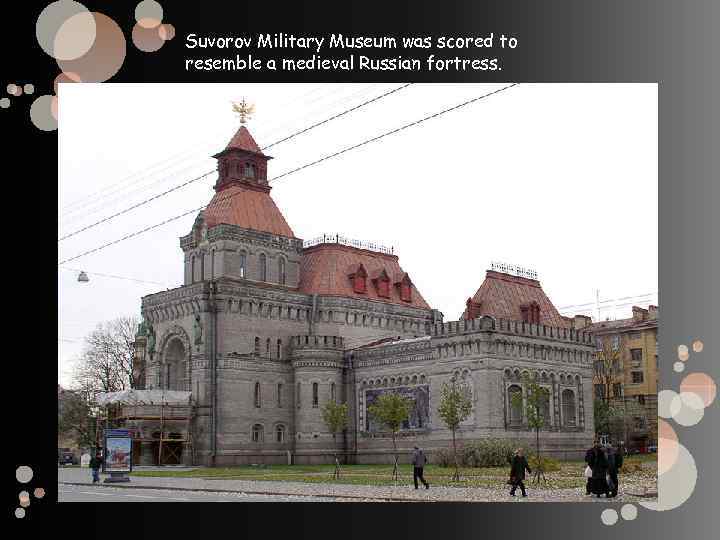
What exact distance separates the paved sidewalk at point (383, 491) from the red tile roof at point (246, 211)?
1092 inches

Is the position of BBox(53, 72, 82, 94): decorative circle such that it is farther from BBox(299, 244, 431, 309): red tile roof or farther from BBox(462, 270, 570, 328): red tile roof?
BBox(299, 244, 431, 309): red tile roof

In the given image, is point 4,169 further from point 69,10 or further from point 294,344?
point 294,344

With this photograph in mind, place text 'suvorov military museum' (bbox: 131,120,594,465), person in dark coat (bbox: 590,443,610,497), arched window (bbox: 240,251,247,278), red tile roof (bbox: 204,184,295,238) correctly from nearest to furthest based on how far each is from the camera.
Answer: person in dark coat (bbox: 590,443,610,497) → text 'suvorov military museum' (bbox: 131,120,594,465) → arched window (bbox: 240,251,247,278) → red tile roof (bbox: 204,184,295,238)

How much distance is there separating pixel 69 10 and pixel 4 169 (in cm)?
392

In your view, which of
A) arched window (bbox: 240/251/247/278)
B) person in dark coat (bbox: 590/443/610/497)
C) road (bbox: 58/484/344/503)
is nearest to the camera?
person in dark coat (bbox: 590/443/610/497)

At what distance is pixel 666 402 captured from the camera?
71.7 feet

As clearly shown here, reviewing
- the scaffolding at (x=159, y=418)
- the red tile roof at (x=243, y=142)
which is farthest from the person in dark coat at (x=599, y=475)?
the red tile roof at (x=243, y=142)

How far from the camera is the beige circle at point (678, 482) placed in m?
21.6

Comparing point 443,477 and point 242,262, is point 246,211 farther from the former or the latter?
point 443,477

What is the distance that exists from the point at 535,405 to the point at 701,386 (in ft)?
78.2

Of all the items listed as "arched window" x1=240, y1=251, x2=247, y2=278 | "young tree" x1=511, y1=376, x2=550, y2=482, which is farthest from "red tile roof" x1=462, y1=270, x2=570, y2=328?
"arched window" x1=240, y1=251, x2=247, y2=278

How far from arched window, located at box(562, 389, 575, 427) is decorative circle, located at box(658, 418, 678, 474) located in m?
41.3

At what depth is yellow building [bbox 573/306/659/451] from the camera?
8106cm

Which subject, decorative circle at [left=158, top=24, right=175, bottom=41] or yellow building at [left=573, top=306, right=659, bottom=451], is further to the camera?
yellow building at [left=573, top=306, right=659, bottom=451]
